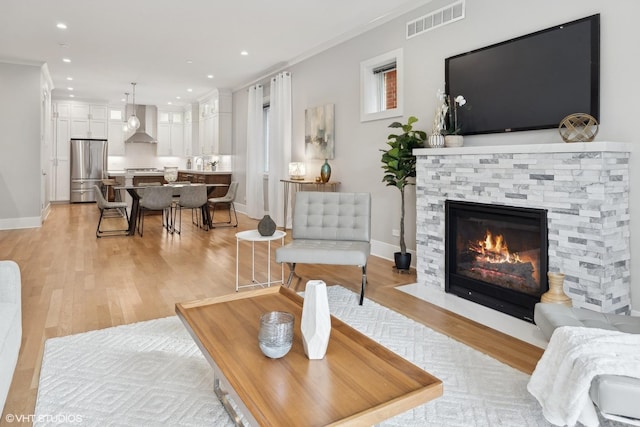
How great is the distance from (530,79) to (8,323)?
3.69m

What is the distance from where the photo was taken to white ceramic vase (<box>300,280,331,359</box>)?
156 cm

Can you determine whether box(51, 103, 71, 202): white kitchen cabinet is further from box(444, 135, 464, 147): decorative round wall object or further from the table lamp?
box(444, 135, 464, 147): decorative round wall object

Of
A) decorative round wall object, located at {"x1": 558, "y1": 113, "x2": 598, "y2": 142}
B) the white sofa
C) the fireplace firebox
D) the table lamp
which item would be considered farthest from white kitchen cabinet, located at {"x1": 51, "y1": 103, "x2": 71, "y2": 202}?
decorative round wall object, located at {"x1": 558, "y1": 113, "x2": 598, "y2": 142}

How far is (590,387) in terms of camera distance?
1.54 m

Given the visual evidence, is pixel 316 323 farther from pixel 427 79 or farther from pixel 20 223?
pixel 20 223

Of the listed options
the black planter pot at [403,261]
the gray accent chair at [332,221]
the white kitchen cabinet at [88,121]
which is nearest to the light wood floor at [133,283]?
the black planter pot at [403,261]

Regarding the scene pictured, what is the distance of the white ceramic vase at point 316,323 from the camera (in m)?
1.56

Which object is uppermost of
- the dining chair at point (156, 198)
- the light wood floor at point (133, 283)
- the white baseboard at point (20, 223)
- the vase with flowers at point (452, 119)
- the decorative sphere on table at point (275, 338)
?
the vase with flowers at point (452, 119)

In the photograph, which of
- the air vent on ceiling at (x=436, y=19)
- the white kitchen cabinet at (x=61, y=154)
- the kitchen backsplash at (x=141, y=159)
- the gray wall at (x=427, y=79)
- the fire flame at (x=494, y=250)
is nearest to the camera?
the gray wall at (x=427, y=79)

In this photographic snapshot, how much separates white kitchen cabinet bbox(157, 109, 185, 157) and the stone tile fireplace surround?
11.1 meters

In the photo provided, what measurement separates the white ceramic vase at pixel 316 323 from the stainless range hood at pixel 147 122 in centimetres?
1170

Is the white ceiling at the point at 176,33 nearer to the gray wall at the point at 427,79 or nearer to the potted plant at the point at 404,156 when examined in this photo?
the gray wall at the point at 427,79

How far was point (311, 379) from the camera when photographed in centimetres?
145

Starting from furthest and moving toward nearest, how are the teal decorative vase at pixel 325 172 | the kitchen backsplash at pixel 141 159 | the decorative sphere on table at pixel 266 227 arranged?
the kitchen backsplash at pixel 141 159
the teal decorative vase at pixel 325 172
the decorative sphere on table at pixel 266 227
